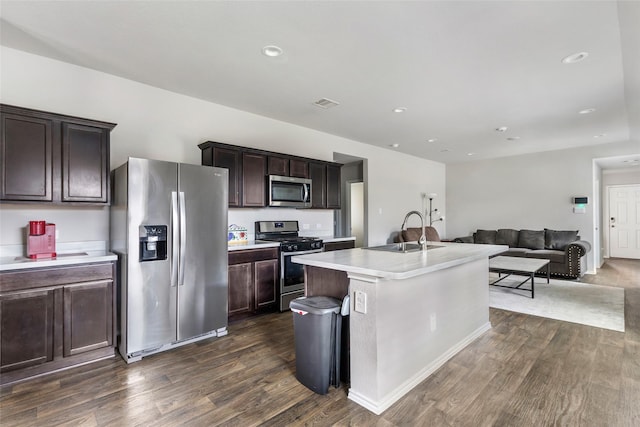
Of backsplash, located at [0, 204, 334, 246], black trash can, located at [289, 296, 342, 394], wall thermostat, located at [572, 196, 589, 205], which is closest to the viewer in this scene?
black trash can, located at [289, 296, 342, 394]

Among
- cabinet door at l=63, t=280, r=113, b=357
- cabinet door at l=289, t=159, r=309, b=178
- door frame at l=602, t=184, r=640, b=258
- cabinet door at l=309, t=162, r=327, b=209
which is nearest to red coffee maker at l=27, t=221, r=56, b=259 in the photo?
cabinet door at l=63, t=280, r=113, b=357

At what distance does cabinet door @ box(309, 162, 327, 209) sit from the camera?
481 centimetres

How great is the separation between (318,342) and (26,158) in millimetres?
2716

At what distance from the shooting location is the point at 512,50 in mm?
2652

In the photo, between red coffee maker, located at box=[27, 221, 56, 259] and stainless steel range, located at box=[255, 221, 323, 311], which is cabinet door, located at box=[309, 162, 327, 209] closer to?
stainless steel range, located at box=[255, 221, 323, 311]

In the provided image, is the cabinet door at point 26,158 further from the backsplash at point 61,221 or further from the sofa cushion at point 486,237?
the sofa cushion at point 486,237

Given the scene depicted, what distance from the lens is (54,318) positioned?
2447mm

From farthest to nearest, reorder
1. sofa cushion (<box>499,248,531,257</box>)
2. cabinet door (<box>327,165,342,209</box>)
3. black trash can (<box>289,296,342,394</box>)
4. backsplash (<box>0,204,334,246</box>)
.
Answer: sofa cushion (<box>499,248,531,257</box>), cabinet door (<box>327,165,342,209</box>), backsplash (<box>0,204,334,246</box>), black trash can (<box>289,296,342,394</box>)

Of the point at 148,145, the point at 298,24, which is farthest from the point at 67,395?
the point at 298,24

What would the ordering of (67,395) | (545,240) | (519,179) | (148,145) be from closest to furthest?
1. (67,395)
2. (148,145)
3. (545,240)
4. (519,179)

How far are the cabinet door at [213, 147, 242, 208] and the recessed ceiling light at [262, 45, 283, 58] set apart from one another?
55.2 inches

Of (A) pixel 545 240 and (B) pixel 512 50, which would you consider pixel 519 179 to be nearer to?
(A) pixel 545 240

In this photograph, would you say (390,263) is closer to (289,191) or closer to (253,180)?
(253,180)

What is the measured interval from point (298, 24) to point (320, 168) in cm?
271
